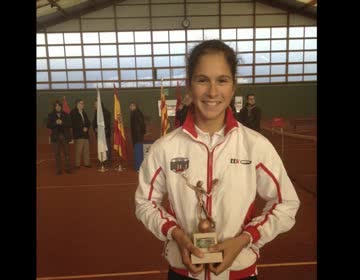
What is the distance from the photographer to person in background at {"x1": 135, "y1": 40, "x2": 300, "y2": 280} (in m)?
1.04

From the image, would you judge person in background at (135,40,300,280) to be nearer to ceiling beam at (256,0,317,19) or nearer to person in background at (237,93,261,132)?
person in background at (237,93,261,132)

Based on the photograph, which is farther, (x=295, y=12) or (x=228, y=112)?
(x=295, y=12)

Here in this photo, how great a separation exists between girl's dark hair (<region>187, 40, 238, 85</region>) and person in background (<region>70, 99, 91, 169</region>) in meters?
4.68

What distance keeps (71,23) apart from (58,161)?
261 inches

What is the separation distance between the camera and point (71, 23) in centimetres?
1042

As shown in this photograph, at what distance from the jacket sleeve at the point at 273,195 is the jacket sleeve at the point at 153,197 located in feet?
0.97

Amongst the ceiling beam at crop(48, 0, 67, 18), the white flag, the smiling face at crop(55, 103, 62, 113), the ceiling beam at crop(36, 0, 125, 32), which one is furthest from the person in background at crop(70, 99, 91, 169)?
the ceiling beam at crop(36, 0, 125, 32)

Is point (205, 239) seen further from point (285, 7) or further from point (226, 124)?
point (285, 7)

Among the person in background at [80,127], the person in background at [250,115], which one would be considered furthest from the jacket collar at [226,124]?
the person in background at [80,127]

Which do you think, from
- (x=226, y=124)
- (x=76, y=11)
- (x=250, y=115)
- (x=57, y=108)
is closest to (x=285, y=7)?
(x=76, y=11)

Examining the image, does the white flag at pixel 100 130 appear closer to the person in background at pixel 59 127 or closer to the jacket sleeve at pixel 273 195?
the person in background at pixel 59 127

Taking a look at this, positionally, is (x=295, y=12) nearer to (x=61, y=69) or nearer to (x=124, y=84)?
(x=124, y=84)

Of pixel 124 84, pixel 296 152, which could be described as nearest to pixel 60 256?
pixel 296 152

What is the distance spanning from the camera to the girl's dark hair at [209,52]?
104 cm
